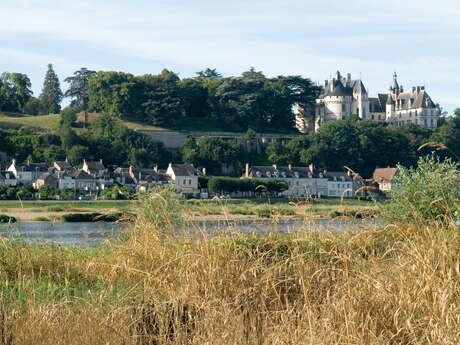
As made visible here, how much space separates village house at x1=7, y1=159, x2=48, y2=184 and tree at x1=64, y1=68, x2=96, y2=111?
1196 inches

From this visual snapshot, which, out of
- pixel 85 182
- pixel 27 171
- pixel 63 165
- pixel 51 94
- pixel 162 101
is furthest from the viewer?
pixel 51 94

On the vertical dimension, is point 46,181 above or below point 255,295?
below

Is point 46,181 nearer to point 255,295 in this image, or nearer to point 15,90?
point 15,90

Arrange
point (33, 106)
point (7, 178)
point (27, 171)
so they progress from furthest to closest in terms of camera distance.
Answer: point (33, 106)
point (27, 171)
point (7, 178)

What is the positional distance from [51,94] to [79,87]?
3366mm

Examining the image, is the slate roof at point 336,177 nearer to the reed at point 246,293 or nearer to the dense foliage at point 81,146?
the dense foliage at point 81,146

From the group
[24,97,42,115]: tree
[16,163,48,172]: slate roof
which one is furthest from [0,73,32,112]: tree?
[16,163,48,172]: slate roof

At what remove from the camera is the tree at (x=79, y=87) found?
97438mm

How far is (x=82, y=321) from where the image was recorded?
6.64 meters

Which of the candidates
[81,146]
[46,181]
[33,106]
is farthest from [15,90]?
[46,181]

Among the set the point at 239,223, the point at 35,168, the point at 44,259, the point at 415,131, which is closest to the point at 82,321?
the point at 44,259

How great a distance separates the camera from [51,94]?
98.4 meters

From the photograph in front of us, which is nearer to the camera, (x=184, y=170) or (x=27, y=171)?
(x=27, y=171)

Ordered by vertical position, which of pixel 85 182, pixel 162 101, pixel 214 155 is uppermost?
pixel 162 101
